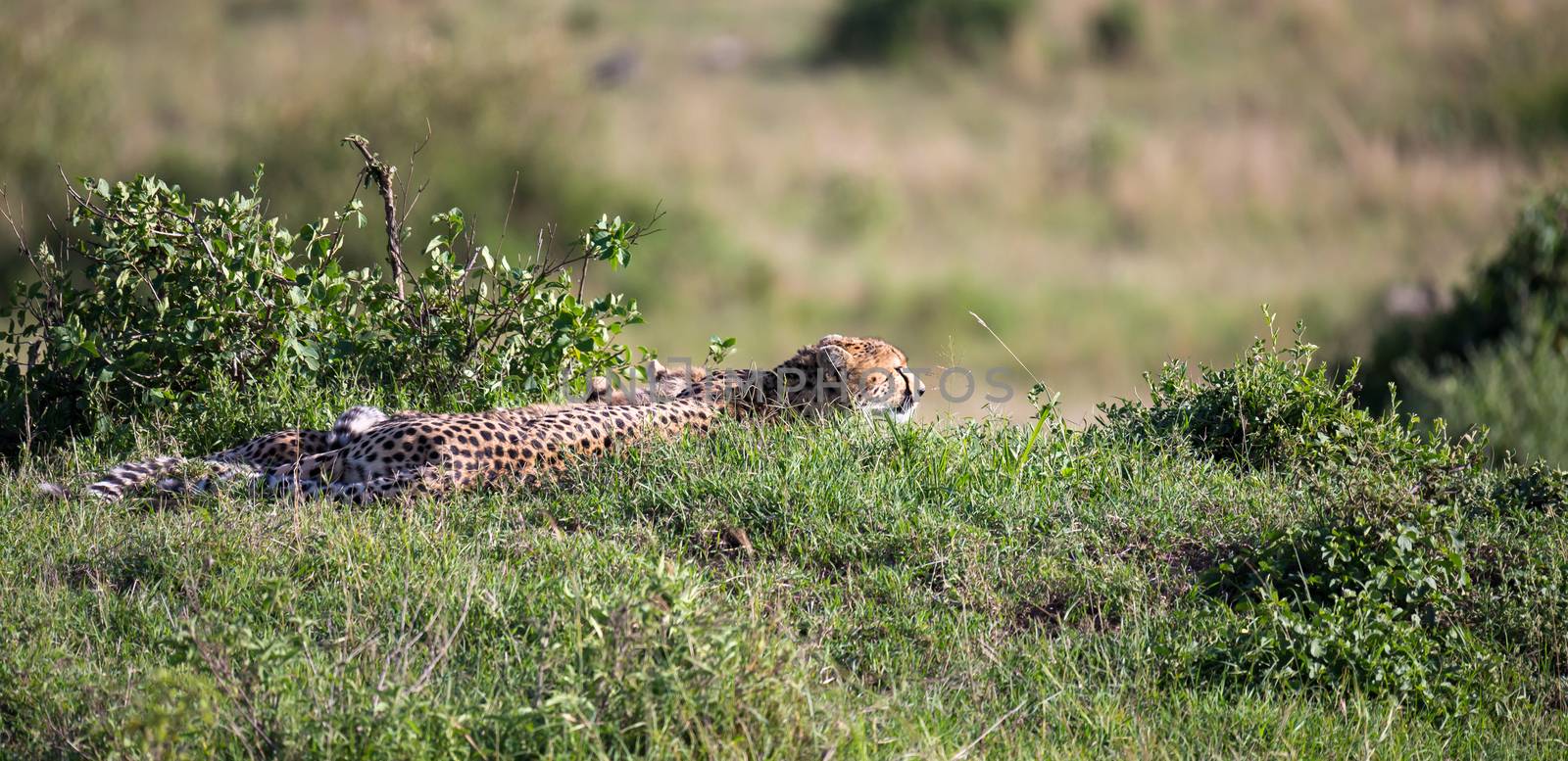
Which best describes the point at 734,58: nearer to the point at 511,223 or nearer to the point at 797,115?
the point at 797,115

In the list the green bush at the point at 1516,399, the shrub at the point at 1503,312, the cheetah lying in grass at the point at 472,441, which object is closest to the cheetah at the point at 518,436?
the cheetah lying in grass at the point at 472,441

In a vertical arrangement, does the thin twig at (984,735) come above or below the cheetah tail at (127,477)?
below

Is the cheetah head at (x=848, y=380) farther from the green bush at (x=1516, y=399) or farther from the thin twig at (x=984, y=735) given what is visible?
the green bush at (x=1516, y=399)

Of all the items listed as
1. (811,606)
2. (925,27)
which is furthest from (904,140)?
(811,606)

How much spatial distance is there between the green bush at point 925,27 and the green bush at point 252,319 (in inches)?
822

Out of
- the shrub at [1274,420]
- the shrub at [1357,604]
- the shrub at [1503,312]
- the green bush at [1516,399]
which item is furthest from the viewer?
the shrub at [1503,312]

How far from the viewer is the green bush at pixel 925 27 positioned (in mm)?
25469

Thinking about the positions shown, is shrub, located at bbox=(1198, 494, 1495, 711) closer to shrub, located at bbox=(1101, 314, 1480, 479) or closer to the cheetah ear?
shrub, located at bbox=(1101, 314, 1480, 479)

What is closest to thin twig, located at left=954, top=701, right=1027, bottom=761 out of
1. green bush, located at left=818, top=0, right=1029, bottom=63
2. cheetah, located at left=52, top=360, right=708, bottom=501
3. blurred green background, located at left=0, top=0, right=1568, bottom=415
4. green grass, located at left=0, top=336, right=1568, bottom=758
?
green grass, located at left=0, top=336, right=1568, bottom=758

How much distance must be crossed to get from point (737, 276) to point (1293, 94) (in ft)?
37.2

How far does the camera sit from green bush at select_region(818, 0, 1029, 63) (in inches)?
1003

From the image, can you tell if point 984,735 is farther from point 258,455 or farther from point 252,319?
point 252,319

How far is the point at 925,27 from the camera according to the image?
84.4 ft

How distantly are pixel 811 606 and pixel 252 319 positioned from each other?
2880mm
